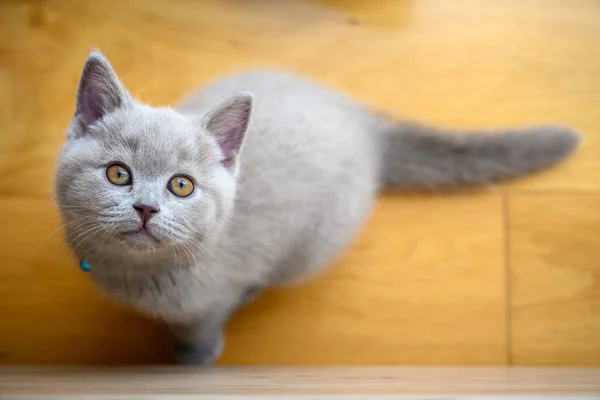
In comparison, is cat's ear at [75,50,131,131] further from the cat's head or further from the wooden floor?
the wooden floor

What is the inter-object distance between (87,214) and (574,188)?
1.17 m

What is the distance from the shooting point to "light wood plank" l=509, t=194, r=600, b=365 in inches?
55.6

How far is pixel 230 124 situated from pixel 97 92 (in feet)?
0.78

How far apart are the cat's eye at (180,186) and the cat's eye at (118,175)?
2.7 inches

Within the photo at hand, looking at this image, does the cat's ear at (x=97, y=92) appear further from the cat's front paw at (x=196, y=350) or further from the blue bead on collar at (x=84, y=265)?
the cat's front paw at (x=196, y=350)

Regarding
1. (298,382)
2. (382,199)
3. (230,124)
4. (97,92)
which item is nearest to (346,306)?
(382,199)

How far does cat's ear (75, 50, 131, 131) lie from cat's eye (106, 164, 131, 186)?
11 cm

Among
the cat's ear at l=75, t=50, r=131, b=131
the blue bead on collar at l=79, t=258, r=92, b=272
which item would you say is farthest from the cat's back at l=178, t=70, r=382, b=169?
the blue bead on collar at l=79, t=258, r=92, b=272

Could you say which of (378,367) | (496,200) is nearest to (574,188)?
(496,200)

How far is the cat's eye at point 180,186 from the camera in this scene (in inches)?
38.3

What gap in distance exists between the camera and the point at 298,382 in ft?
3.26

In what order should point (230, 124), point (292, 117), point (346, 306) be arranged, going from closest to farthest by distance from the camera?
point (230, 124) < point (292, 117) < point (346, 306)

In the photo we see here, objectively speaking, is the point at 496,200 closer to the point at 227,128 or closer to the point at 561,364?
the point at 561,364

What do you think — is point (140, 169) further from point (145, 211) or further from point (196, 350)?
point (196, 350)
